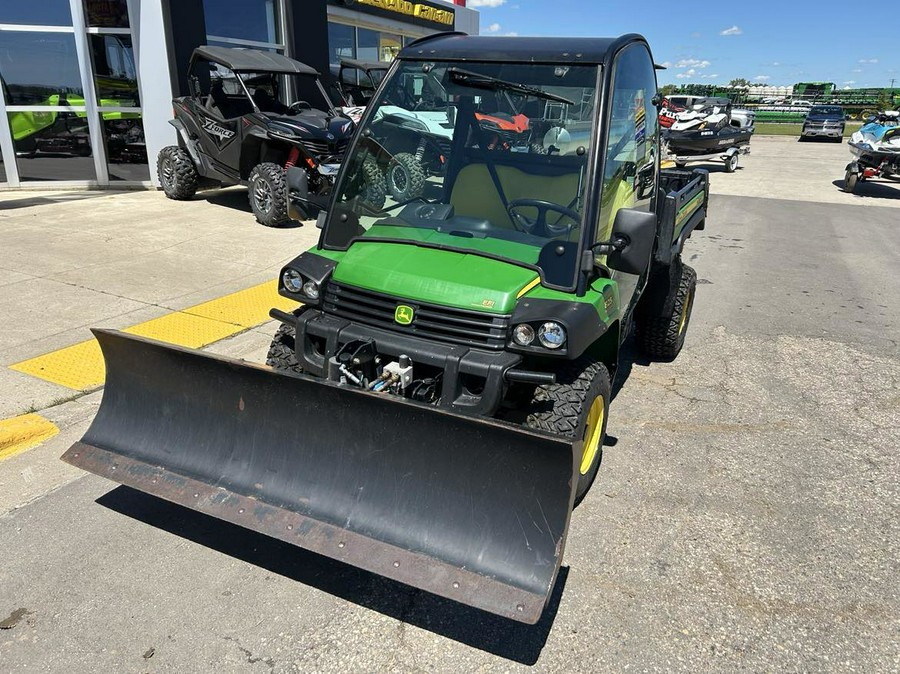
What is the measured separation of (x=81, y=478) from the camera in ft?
11.7

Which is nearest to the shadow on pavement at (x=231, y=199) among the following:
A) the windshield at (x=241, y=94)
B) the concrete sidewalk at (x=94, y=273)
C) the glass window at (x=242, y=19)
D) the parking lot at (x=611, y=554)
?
the concrete sidewalk at (x=94, y=273)

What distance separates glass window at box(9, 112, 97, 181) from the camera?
35.8ft

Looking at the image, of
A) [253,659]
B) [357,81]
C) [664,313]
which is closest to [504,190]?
[664,313]

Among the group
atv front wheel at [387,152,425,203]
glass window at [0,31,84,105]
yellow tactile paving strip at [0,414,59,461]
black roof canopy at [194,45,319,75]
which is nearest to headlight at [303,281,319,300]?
atv front wheel at [387,152,425,203]

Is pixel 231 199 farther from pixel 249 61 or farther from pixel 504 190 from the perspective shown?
pixel 504 190

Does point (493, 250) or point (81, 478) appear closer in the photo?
point (493, 250)

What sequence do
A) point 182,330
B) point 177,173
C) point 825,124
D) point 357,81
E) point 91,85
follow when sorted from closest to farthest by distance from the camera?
point 182,330 → point 177,173 → point 91,85 → point 357,81 → point 825,124

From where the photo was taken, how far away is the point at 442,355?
2977 mm

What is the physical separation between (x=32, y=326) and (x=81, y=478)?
8.00ft

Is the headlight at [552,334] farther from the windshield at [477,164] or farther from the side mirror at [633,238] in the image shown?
the side mirror at [633,238]

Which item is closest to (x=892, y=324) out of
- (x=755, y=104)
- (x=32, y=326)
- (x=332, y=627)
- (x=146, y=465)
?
(x=332, y=627)

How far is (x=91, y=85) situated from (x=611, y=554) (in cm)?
1153

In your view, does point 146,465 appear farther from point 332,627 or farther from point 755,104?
point 755,104

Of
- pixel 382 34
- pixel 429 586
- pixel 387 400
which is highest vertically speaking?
pixel 382 34
